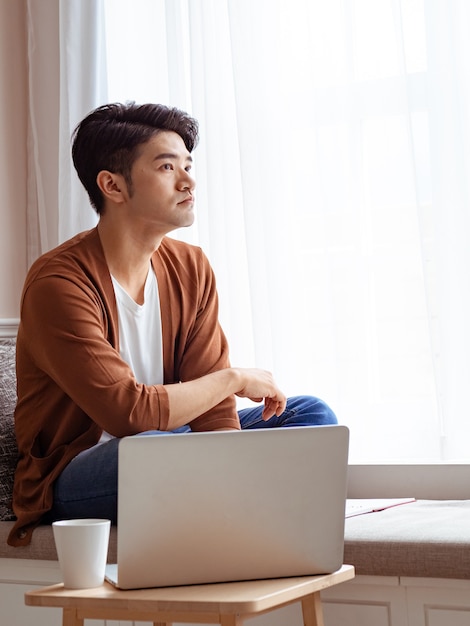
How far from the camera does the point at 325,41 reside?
224cm

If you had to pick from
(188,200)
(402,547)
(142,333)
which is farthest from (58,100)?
(402,547)

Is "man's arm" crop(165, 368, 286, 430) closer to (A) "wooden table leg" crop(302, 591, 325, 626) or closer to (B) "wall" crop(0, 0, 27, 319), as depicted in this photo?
(A) "wooden table leg" crop(302, 591, 325, 626)

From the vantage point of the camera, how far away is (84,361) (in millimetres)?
1567

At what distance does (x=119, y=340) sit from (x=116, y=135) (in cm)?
43

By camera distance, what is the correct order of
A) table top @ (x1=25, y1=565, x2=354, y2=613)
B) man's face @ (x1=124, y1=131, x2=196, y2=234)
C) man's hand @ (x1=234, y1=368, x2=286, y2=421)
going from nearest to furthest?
table top @ (x1=25, y1=565, x2=354, y2=613) → man's hand @ (x1=234, y1=368, x2=286, y2=421) → man's face @ (x1=124, y1=131, x2=196, y2=234)

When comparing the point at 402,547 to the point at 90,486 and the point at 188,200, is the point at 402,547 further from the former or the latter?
the point at 188,200

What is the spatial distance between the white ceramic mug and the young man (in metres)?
0.44

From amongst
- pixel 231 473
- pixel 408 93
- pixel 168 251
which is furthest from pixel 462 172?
pixel 231 473

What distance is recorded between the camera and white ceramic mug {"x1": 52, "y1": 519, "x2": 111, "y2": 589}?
1.09 metres

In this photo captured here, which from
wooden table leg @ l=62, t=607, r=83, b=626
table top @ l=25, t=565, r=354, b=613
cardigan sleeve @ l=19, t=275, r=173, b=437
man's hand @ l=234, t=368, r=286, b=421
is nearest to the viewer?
table top @ l=25, t=565, r=354, b=613

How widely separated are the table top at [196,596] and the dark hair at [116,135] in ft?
3.19

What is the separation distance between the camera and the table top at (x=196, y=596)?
0.99 metres

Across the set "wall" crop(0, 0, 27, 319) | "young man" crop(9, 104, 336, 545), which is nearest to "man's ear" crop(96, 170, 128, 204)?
"young man" crop(9, 104, 336, 545)

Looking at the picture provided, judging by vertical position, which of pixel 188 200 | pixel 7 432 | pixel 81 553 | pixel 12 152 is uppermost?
pixel 12 152
